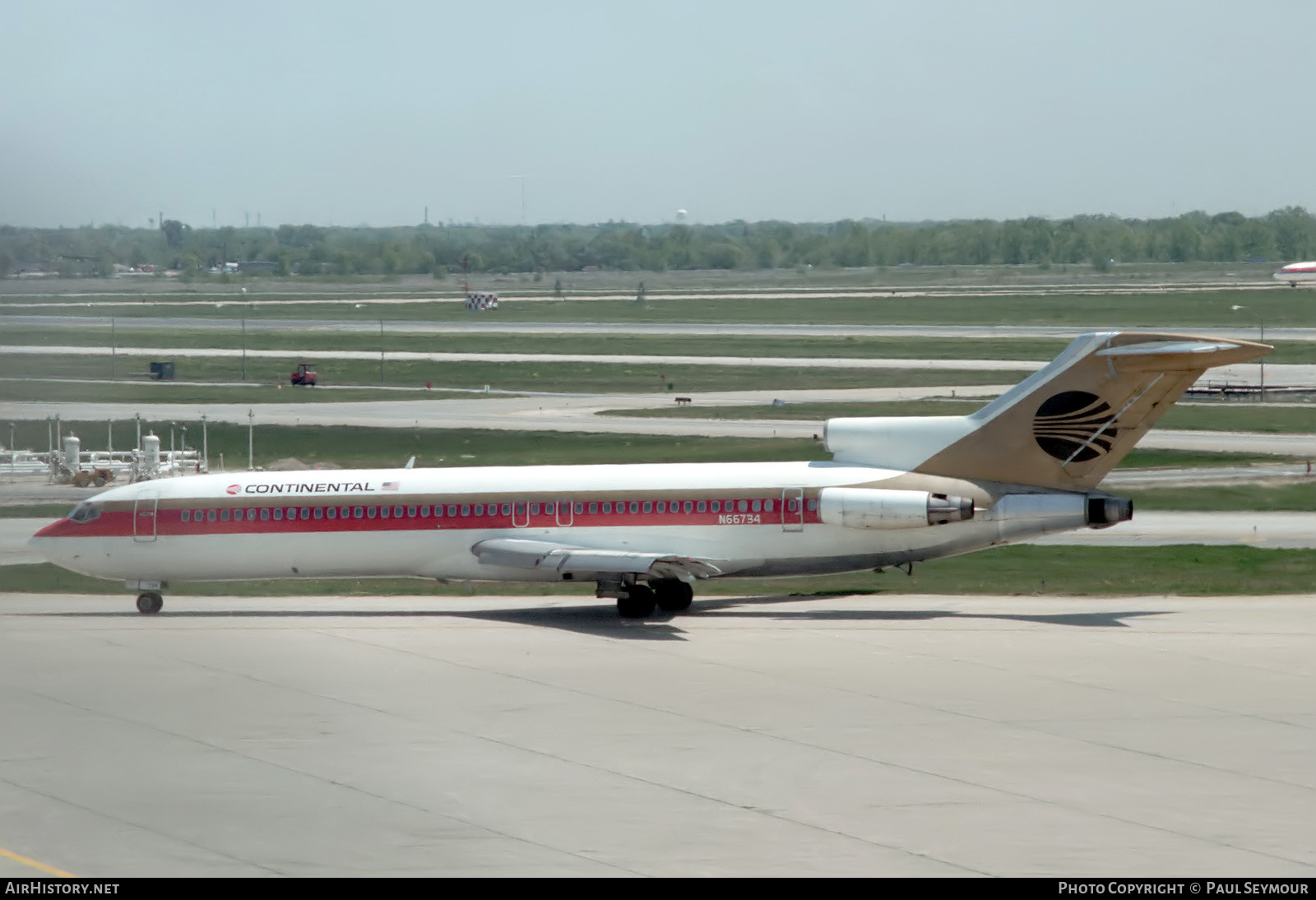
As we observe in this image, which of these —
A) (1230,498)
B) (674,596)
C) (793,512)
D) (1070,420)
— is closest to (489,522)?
(674,596)

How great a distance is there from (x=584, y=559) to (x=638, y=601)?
1511 mm

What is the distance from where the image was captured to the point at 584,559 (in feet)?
101

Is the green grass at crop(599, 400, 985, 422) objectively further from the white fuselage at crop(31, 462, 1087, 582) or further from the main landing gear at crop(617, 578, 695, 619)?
the main landing gear at crop(617, 578, 695, 619)

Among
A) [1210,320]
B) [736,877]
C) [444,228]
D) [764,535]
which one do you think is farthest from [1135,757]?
[444,228]

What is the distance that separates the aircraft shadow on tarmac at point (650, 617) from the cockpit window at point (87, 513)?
6.91 ft

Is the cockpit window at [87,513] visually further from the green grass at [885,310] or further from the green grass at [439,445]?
the green grass at [885,310]

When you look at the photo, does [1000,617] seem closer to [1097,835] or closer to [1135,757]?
[1135,757]

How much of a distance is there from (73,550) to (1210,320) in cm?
9104

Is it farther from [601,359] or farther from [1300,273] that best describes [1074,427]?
[1300,273]

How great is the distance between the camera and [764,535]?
31672 mm

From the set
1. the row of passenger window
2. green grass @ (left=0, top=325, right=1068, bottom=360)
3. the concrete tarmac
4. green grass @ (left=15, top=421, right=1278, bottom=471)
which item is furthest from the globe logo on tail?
green grass @ (left=0, top=325, right=1068, bottom=360)

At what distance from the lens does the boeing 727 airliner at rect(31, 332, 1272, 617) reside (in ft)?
101

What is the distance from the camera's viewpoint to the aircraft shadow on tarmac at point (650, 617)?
30.2 meters

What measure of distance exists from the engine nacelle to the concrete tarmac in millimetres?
1949
